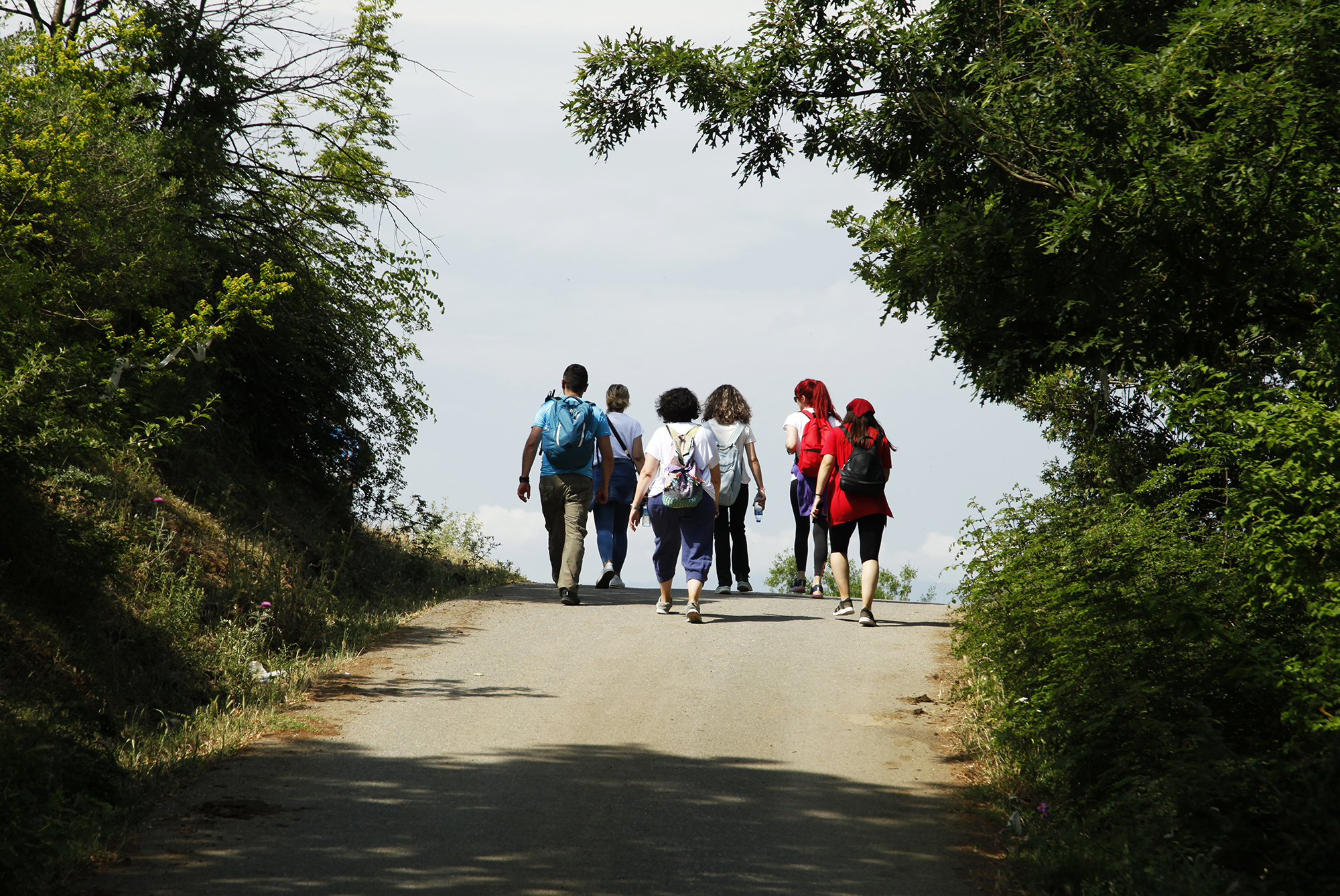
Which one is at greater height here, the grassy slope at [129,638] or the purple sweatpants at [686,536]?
the purple sweatpants at [686,536]

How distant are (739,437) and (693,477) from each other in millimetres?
2287

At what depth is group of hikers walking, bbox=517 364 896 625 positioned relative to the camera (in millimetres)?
10289

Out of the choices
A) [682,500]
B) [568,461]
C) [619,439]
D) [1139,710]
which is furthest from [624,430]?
[1139,710]

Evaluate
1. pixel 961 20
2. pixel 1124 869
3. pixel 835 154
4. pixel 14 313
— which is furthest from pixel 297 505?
pixel 1124 869

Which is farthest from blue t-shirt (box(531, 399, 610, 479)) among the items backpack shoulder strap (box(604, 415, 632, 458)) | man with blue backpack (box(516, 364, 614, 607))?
backpack shoulder strap (box(604, 415, 632, 458))

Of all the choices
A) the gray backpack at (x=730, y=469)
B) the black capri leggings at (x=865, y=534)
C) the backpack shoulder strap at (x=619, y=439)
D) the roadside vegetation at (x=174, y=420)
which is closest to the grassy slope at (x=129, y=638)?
the roadside vegetation at (x=174, y=420)

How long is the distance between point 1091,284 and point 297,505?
848cm

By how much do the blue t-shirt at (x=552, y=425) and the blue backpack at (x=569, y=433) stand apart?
1 cm

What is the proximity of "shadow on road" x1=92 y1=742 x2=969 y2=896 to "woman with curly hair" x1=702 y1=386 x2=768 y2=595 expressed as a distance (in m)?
6.36

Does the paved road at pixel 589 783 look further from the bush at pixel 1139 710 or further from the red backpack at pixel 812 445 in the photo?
the red backpack at pixel 812 445

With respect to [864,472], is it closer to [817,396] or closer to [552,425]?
[817,396]

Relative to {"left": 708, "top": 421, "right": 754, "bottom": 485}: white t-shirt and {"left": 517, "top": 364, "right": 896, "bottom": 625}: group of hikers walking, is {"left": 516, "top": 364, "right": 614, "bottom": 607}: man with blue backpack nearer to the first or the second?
{"left": 517, "top": 364, "right": 896, "bottom": 625}: group of hikers walking

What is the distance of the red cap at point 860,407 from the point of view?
10391 mm

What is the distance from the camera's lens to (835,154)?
10102 mm
